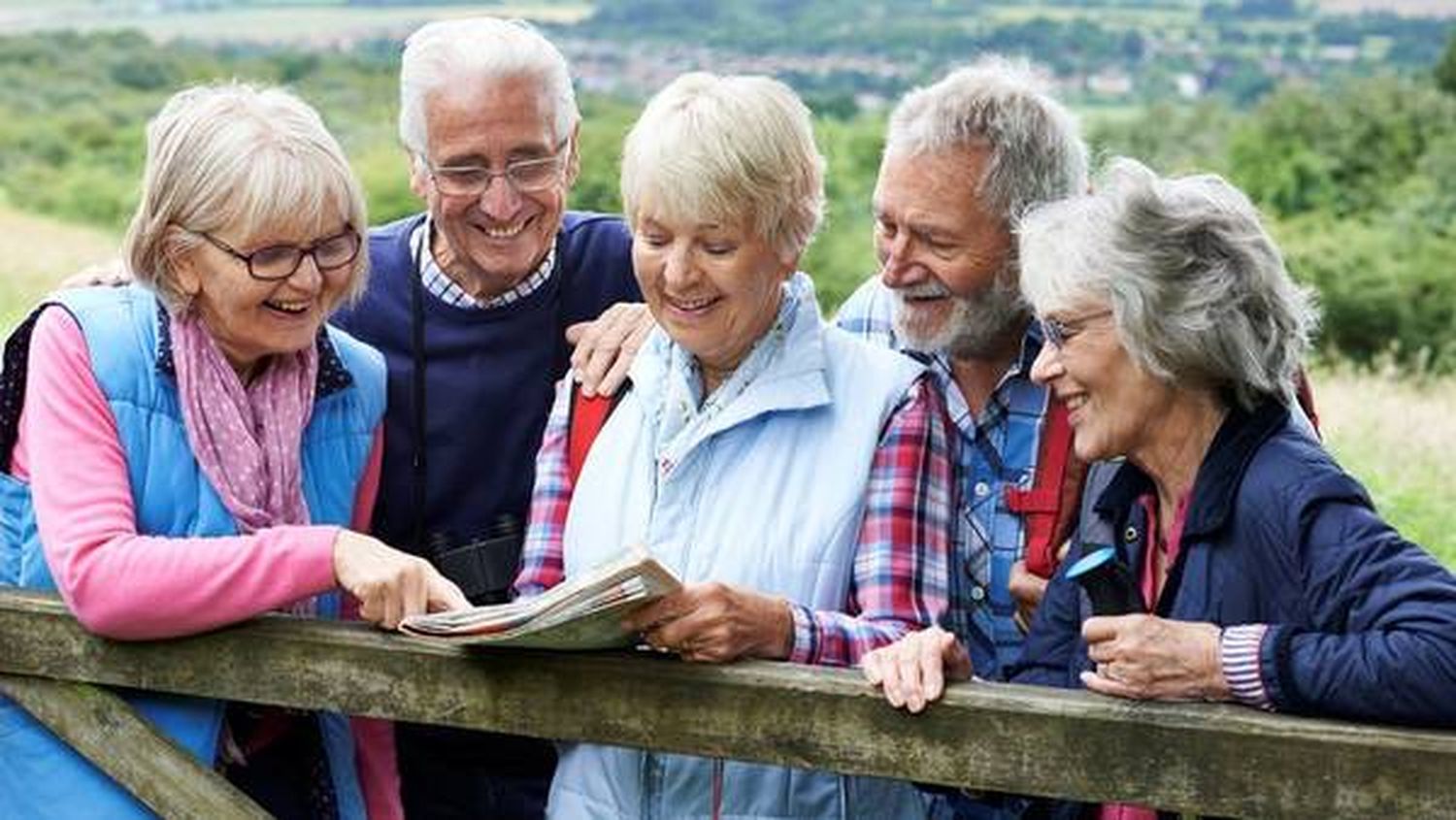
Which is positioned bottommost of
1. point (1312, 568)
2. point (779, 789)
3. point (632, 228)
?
point (779, 789)

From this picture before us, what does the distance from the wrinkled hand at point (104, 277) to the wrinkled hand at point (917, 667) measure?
133cm

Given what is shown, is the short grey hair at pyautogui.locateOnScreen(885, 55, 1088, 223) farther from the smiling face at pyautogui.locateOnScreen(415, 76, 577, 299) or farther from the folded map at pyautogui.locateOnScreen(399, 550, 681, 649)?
the folded map at pyautogui.locateOnScreen(399, 550, 681, 649)

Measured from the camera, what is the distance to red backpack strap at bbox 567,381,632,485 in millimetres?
3594

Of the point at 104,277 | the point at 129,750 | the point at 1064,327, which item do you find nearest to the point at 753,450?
the point at 1064,327

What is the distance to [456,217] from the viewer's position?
4.08 metres

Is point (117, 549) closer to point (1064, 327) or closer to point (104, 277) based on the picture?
point (104, 277)

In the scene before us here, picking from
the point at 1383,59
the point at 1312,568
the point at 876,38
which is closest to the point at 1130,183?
the point at 1312,568

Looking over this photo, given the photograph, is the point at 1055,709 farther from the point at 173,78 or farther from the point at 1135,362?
the point at 173,78

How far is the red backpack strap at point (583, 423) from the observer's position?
359 cm

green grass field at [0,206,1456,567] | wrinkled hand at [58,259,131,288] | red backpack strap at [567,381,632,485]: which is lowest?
green grass field at [0,206,1456,567]

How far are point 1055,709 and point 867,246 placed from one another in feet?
79.8

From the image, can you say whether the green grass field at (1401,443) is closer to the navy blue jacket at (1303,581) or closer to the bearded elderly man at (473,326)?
the bearded elderly man at (473,326)

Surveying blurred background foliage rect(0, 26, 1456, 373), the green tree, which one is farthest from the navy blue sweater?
the green tree

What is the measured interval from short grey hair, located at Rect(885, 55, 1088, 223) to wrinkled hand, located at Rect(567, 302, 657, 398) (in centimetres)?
53
